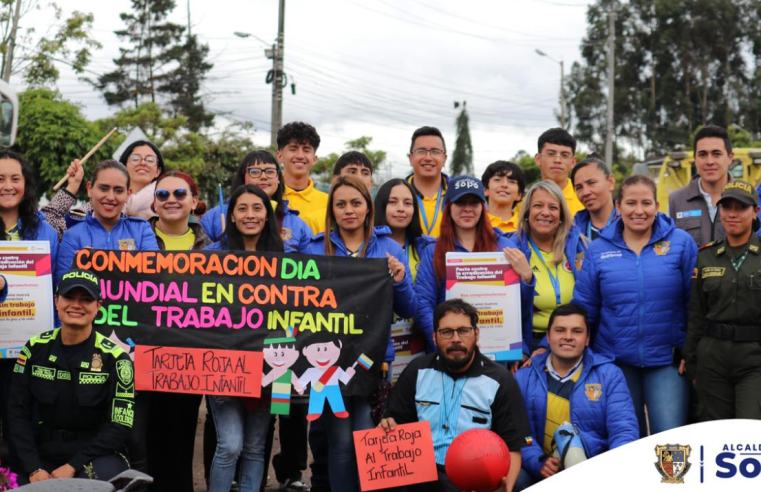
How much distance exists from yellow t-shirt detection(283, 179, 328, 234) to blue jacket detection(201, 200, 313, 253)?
0.57 metres

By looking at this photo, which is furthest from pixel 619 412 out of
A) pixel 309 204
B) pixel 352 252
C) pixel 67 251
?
pixel 67 251

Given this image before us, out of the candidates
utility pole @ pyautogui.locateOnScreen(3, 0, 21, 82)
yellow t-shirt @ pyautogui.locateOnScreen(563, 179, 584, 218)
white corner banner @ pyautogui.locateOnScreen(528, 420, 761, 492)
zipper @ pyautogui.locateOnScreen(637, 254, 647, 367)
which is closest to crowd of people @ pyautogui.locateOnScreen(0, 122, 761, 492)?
zipper @ pyautogui.locateOnScreen(637, 254, 647, 367)

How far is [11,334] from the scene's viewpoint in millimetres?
6062

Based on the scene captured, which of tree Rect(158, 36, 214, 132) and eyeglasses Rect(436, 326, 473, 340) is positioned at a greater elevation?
tree Rect(158, 36, 214, 132)

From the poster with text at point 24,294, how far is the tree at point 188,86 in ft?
187

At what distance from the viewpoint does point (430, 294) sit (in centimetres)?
630

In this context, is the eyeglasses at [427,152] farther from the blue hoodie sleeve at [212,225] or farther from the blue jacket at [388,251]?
the blue hoodie sleeve at [212,225]

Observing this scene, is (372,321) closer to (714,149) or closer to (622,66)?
(714,149)

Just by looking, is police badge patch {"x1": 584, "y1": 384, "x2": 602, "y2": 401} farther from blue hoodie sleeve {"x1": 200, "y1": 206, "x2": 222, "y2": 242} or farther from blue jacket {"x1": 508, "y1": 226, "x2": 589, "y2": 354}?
blue hoodie sleeve {"x1": 200, "y1": 206, "x2": 222, "y2": 242}

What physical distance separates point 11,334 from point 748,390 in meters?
5.20

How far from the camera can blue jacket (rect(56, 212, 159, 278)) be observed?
6.29m

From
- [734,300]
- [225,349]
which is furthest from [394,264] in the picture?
[734,300]

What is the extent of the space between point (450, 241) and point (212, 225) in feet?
6.60

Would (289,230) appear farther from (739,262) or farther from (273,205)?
(739,262)
